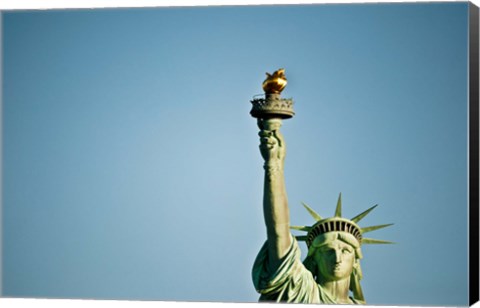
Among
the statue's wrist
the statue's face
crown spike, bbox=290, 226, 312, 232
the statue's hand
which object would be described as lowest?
the statue's face

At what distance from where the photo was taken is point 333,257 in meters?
32.1

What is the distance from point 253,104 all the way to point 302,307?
3.83 meters

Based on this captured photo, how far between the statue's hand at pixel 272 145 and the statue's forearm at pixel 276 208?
0.08 meters

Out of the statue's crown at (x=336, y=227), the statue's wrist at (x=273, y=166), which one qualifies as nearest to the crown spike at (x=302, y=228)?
the statue's crown at (x=336, y=227)

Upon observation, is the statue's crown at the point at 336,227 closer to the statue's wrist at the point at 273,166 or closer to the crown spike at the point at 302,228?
the crown spike at the point at 302,228

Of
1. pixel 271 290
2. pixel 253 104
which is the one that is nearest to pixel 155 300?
pixel 271 290

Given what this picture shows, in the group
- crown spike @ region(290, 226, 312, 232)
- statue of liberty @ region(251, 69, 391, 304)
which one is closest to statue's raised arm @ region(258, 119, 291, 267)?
statue of liberty @ region(251, 69, 391, 304)

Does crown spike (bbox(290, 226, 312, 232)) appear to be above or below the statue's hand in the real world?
below

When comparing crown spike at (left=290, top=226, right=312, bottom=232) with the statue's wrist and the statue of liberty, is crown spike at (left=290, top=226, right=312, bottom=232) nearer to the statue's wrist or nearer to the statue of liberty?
the statue of liberty

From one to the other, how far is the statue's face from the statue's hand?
77.5 inches

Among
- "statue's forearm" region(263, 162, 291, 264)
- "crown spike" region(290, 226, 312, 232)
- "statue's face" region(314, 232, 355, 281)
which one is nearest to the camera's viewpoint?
"statue's forearm" region(263, 162, 291, 264)

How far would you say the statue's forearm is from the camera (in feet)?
102

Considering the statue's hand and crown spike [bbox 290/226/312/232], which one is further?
crown spike [bbox 290/226/312/232]

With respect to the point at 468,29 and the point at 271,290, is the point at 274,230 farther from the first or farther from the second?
the point at 468,29
